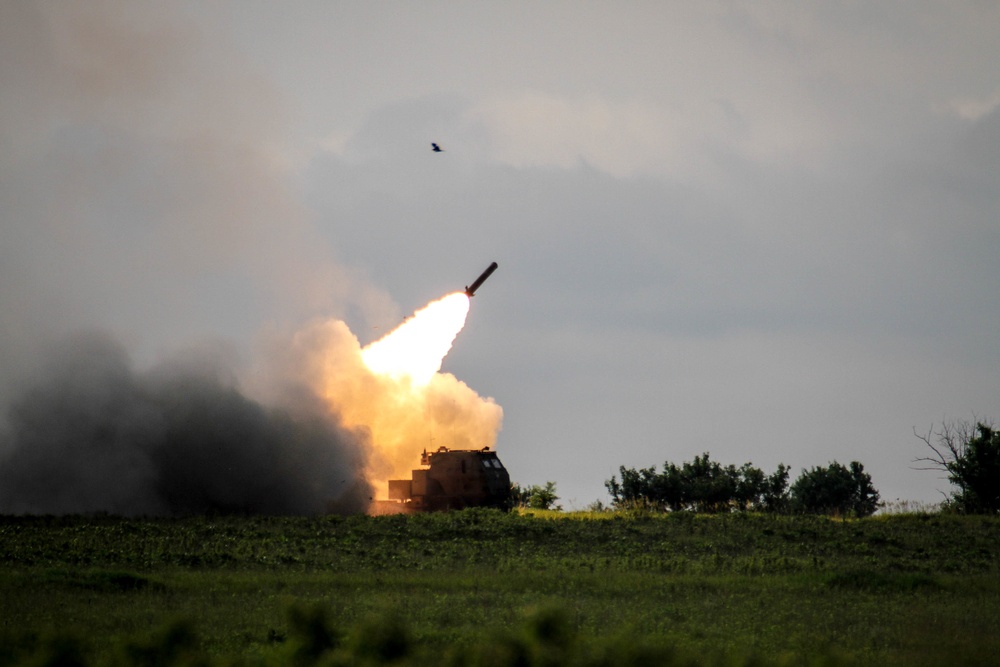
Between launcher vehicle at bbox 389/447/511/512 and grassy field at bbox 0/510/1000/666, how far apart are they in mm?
6210

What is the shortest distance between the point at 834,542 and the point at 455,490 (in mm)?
18671

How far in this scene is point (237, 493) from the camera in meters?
51.5

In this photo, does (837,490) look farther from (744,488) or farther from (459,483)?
(459,483)

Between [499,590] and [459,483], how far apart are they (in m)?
24.5

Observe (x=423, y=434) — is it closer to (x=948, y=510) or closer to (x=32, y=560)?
(x=948, y=510)

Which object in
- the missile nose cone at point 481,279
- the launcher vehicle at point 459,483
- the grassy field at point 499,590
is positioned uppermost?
the missile nose cone at point 481,279

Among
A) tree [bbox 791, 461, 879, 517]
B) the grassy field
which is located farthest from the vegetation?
the grassy field

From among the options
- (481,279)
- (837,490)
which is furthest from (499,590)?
(837,490)

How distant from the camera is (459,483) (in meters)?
51.9

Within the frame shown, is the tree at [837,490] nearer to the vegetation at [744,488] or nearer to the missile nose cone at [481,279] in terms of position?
the vegetation at [744,488]

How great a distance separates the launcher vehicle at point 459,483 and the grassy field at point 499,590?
6.21m

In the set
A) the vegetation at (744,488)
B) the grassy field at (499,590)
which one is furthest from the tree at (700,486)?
the grassy field at (499,590)

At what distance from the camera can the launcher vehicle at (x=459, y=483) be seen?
51.7 metres

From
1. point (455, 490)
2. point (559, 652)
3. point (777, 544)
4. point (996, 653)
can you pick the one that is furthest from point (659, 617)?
point (455, 490)
